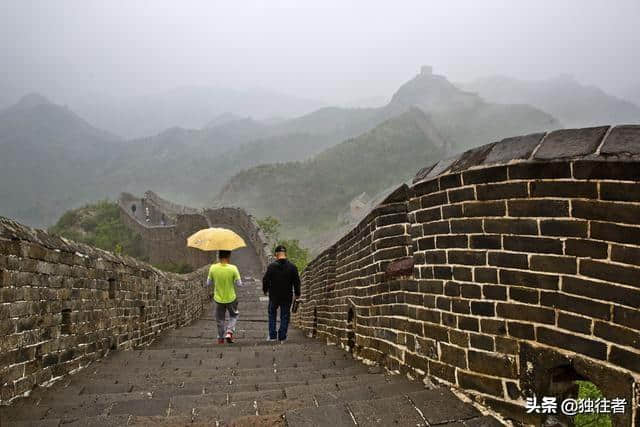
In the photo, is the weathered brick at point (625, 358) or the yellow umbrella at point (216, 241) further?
the yellow umbrella at point (216, 241)

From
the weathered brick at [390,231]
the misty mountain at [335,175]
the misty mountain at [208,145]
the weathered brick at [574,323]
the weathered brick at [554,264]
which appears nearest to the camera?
the weathered brick at [574,323]

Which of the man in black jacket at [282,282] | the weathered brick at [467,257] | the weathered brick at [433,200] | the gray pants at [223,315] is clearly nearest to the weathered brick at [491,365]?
the weathered brick at [467,257]

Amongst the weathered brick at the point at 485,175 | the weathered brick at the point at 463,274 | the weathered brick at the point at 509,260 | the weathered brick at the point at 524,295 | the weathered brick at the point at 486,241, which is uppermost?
the weathered brick at the point at 485,175

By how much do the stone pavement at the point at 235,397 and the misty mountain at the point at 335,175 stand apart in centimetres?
4534

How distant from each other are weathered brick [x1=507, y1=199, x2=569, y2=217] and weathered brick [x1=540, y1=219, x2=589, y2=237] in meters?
0.04

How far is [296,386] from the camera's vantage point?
3.92 m

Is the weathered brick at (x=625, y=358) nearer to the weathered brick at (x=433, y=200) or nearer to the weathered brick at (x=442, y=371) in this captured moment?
the weathered brick at (x=442, y=371)

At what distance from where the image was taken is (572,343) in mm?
2744

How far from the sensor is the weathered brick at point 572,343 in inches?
102

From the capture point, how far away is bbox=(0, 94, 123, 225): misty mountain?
109m

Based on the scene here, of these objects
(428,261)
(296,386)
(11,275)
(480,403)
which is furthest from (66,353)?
(480,403)

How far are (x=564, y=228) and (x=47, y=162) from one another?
154679 millimetres

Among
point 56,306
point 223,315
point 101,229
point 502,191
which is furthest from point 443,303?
point 101,229

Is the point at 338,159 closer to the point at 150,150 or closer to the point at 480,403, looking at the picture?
the point at 480,403
